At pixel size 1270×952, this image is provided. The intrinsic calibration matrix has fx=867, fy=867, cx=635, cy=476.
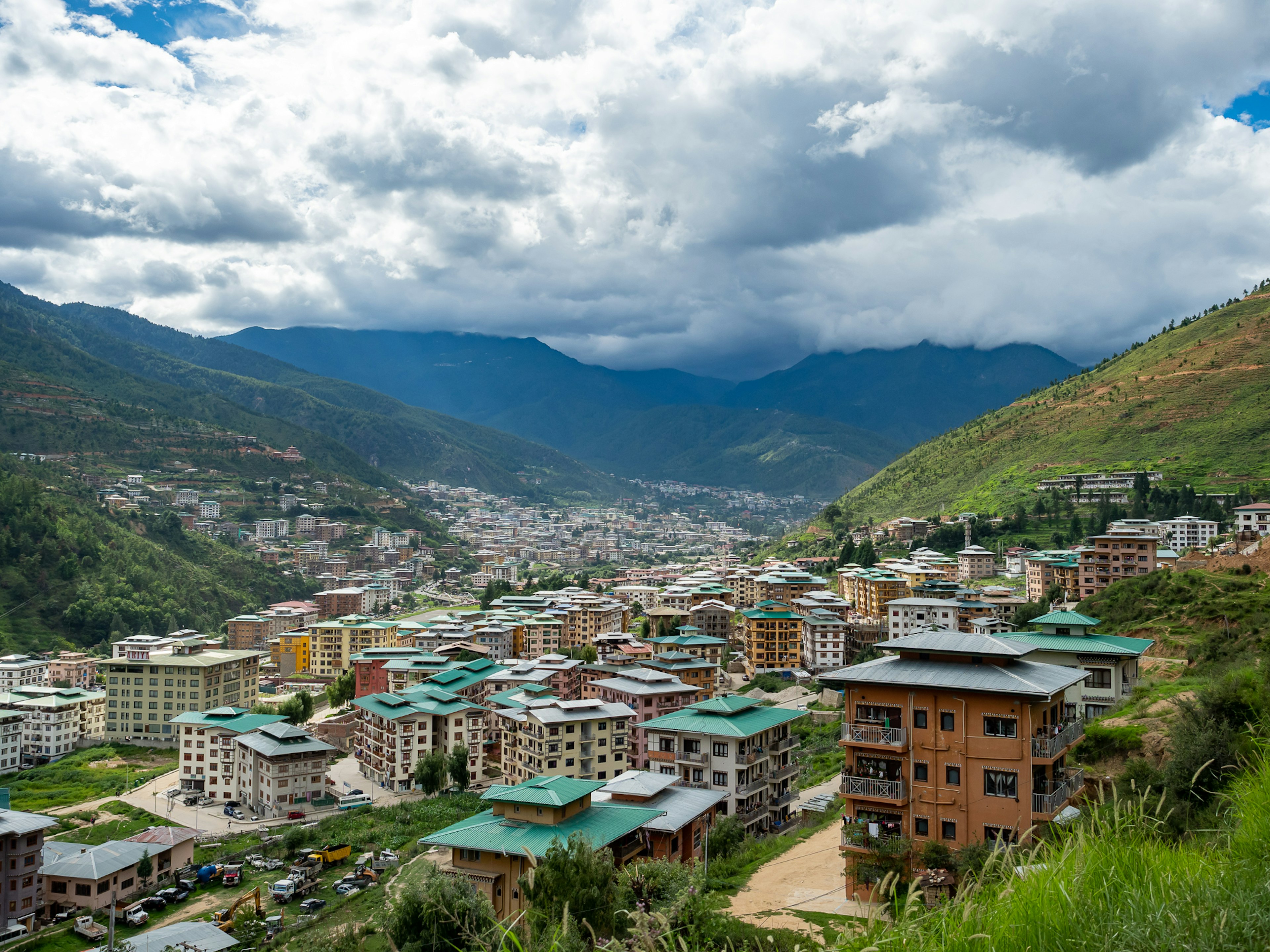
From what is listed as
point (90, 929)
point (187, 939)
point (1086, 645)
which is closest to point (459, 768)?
point (90, 929)

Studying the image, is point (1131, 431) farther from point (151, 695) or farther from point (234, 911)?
point (151, 695)

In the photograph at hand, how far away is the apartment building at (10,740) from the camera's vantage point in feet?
129

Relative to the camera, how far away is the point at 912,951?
2715 mm

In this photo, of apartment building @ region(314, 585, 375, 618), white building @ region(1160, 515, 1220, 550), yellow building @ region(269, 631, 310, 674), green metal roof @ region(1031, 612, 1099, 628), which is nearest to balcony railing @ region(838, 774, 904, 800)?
green metal roof @ region(1031, 612, 1099, 628)

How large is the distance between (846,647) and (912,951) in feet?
145

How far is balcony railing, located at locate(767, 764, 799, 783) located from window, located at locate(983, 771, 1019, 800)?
11711mm

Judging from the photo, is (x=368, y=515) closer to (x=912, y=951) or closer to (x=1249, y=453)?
(x=1249, y=453)

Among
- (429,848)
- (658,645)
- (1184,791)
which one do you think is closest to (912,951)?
(1184,791)

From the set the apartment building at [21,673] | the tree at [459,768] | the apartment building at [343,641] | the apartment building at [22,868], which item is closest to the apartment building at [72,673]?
the apartment building at [21,673]

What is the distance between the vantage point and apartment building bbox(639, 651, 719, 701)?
37.4 m

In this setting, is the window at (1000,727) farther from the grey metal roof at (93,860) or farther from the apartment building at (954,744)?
the grey metal roof at (93,860)

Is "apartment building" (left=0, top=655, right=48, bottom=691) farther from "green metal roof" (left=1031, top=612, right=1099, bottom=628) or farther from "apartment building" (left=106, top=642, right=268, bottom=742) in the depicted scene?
"green metal roof" (left=1031, top=612, right=1099, bottom=628)

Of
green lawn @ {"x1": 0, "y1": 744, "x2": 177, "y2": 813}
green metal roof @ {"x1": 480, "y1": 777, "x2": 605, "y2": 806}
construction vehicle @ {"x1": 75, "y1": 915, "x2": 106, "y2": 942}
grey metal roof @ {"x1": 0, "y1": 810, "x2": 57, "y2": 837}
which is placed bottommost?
green lawn @ {"x1": 0, "y1": 744, "x2": 177, "y2": 813}

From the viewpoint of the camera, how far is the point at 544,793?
18.2 meters
